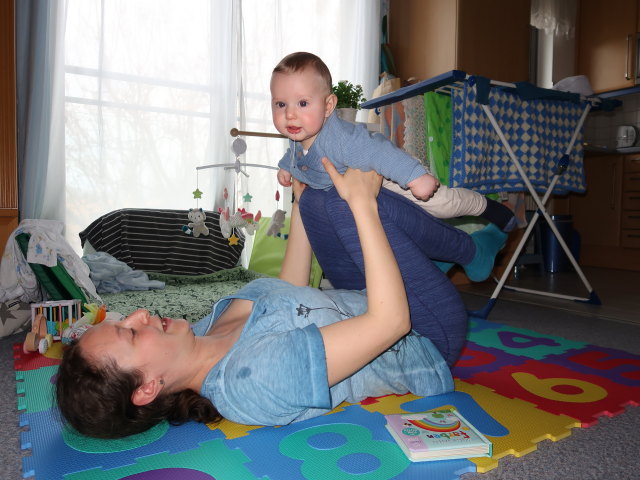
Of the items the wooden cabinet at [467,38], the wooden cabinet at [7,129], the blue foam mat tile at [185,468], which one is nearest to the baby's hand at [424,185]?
the blue foam mat tile at [185,468]

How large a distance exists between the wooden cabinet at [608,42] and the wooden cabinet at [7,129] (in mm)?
4185

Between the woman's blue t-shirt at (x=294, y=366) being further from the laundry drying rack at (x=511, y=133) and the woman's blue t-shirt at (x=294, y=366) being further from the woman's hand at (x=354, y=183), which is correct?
the laundry drying rack at (x=511, y=133)

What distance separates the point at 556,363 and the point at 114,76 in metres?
2.67

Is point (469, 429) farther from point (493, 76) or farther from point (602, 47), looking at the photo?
point (602, 47)

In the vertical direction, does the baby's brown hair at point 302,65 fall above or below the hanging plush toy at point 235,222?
above

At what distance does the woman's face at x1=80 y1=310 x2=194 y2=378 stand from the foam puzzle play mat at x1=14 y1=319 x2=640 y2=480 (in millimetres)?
201

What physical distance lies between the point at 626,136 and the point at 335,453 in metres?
4.21

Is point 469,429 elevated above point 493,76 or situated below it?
below

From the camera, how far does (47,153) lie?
8.71ft

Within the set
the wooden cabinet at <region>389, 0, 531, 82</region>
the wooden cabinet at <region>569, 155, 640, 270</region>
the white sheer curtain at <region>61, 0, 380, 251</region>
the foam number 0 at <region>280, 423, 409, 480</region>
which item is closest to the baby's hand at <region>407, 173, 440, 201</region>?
the foam number 0 at <region>280, 423, 409, 480</region>

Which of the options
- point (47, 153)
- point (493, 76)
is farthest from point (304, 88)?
point (493, 76)

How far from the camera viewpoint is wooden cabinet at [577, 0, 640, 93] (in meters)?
4.00

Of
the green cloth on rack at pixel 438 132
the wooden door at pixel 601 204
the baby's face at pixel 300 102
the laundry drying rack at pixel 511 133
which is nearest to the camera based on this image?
the baby's face at pixel 300 102

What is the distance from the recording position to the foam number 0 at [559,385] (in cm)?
138
